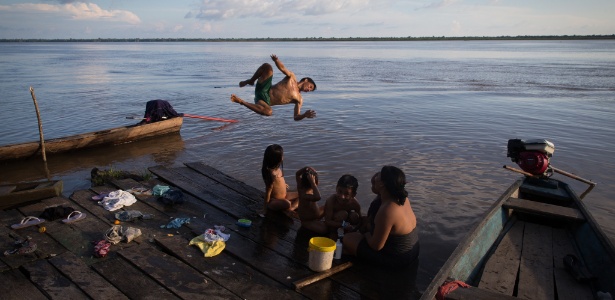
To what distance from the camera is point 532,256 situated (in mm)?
5141

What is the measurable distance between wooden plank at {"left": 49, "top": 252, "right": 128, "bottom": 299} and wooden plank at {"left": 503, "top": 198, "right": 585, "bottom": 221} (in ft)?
18.2

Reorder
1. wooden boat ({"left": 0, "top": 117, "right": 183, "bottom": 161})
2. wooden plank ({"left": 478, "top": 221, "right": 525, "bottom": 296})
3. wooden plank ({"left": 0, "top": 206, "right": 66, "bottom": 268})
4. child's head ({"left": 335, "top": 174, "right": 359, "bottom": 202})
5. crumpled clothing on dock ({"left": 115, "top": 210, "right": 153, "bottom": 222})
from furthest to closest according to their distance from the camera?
1. wooden boat ({"left": 0, "top": 117, "right": 183, "bottom": 161})
2. crumpled clothing on dock ({"left": 115, "top": 210, "right": 153, "bottom": 222})
3. child's head ({"left": 335, "top": 174, "right": 359, "bottom": 202})
4. wooden plank ({"left": 0, "top": 206, "right": 66, "bottom": 268})
5. wooden plank ({"left": 478, "top": 221, "right": 525, "bottom": 296})

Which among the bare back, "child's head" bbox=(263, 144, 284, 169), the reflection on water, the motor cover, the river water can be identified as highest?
the bare back

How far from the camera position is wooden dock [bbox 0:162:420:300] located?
4.44 m

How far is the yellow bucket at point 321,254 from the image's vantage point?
4789mm

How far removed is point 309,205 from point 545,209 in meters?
3.57

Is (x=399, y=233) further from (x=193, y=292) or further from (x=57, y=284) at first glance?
(x=57, y=284)

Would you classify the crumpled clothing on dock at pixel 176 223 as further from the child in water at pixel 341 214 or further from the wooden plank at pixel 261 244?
the child in water at pixel 341 214

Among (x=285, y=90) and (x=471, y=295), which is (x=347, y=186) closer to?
(x=471, y=295)

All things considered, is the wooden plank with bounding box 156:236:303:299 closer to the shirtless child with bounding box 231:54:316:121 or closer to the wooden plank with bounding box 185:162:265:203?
the wooden plank with bounding box 185:162:265:203

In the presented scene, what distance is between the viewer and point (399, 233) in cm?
490

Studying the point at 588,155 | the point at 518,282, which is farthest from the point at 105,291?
the point at 588,155

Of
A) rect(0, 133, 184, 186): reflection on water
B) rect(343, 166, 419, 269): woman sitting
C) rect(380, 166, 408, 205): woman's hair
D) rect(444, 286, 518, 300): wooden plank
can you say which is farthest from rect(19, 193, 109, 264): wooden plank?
rect(444, 286, 518, 300): wooden plank

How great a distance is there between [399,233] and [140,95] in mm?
23306
